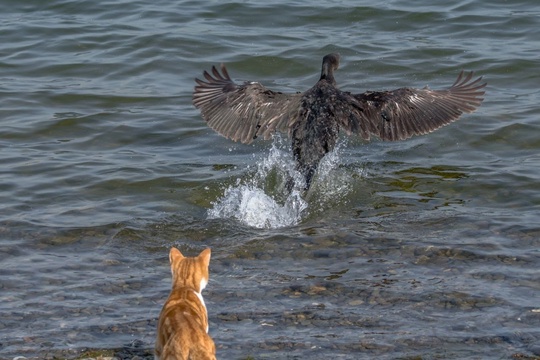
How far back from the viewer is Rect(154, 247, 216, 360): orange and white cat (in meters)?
4.98

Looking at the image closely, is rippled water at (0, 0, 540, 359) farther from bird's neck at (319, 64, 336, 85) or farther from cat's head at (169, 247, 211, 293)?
bird's neck at (319, 64, 336, 85)

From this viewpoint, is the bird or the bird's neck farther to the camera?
the bird's neck

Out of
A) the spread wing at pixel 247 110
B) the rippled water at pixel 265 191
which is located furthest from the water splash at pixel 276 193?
the spread wing at pixel 247 110

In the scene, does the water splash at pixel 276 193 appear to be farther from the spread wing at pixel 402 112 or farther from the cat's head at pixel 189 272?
the cat's head at pixel 189 272

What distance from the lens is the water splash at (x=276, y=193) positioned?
9.02 m

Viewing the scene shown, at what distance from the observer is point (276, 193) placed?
389 inches

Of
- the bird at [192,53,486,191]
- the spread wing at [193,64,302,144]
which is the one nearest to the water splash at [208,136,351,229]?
the bird at [192,53,486,191]

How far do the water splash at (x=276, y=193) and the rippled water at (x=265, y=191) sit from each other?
3cm

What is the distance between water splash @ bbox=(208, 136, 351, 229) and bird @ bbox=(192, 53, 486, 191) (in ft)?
0.68

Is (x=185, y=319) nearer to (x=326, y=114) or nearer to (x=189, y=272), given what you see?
(x=189, y=272)

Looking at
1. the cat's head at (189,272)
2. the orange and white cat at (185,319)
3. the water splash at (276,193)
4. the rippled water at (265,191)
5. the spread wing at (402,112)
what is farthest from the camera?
the spread wing at (402,112)

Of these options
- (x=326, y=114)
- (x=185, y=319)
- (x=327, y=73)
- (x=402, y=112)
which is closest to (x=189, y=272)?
(x=185, y=319)

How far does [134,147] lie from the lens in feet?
36.2

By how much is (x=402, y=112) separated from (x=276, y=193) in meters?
1.50
